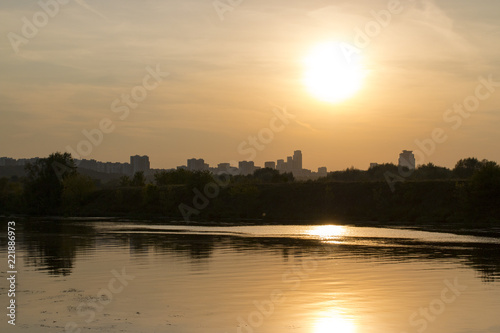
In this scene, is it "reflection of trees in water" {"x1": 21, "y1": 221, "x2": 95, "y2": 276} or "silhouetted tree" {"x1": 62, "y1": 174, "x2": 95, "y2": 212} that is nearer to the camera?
"reflection of trees in water" {"x1": 21, "y1": 221, "x2": 95, "y2": 276}

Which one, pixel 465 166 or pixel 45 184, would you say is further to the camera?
pixel 465 166

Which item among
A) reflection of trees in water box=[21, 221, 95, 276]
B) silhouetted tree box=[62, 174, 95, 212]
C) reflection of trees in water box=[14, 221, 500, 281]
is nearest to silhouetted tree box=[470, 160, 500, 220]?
reflection of trees in water box=[14, 221, 500, 281]

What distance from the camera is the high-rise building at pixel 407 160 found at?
182 m

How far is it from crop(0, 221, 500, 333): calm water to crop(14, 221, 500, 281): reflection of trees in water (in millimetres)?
108

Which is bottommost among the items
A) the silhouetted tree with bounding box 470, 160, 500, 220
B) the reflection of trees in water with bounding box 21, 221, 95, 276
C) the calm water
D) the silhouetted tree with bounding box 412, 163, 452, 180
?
the calm water

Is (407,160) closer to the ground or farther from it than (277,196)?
farther from it

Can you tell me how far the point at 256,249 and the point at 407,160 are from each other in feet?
470

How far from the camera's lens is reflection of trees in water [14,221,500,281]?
39812mm

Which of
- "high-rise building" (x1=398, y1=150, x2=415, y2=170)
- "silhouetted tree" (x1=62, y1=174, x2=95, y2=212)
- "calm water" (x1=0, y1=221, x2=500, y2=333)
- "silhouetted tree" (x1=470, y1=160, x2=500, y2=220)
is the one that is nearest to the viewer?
"calm water" (x1=0, y1=221, x2=500, y2=333)

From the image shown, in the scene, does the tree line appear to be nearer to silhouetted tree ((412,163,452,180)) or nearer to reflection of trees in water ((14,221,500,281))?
silhouetted tree ((412,163,452,180))

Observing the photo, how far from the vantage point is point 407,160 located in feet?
607

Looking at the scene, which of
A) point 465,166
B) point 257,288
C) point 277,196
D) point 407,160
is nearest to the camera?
point 257,288

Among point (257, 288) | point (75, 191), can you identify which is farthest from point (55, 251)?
point (75, 191)

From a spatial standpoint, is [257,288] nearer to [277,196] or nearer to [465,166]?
[277,196]
